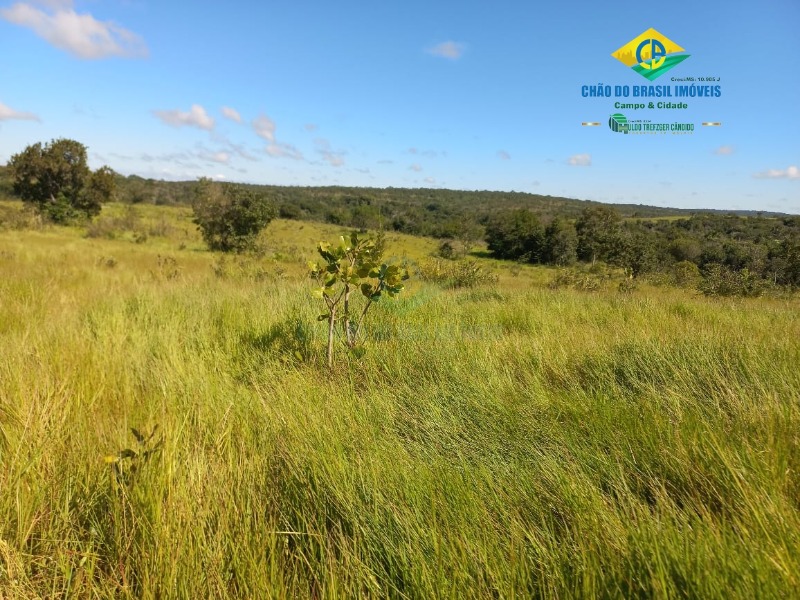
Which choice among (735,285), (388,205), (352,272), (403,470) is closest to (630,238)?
(388,205)

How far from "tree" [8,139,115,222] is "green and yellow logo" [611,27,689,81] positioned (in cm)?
3429

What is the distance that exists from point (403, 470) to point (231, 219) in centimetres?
2050

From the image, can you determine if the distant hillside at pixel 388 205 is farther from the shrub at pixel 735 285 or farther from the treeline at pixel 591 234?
the shrub at pixel 735 285

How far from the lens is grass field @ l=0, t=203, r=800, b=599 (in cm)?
109

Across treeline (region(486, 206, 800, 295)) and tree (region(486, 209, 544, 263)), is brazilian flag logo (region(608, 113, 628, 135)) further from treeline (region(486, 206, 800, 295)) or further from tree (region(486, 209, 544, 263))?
tree (region(486, 209, 544, 263))

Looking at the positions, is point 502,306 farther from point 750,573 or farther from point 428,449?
point 750,573

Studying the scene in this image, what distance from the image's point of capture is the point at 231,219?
64.4ft

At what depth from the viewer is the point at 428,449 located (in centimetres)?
173

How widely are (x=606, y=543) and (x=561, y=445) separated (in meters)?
0.59

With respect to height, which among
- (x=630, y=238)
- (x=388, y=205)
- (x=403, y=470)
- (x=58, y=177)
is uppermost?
(x=388, y=205)

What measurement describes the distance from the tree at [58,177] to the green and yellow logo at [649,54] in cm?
3429

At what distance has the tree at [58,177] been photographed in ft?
96.8

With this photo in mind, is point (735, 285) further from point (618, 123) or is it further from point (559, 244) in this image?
point (559, 244)

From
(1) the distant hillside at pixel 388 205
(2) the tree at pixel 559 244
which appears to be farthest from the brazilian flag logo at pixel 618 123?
(2) the tree at pixel 559 244
